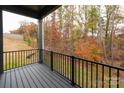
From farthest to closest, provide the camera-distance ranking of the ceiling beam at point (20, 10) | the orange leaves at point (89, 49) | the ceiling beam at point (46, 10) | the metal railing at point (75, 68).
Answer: the orange leaves at point (89, 49), the ceiling beam at point (46, 10), the ceiling beam at point (20, 10), the metal railing at point (75, 68)

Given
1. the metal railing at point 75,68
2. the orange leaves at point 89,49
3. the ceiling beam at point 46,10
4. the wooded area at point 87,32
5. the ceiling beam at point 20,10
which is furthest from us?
the orange leaves at point 89,49

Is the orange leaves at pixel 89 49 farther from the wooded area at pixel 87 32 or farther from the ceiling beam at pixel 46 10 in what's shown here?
the ceiling beam at pixel 46 10

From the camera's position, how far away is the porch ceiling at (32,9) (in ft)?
16.2

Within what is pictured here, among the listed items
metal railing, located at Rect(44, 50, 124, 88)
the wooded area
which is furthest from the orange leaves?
metal railing, located at Rect(44, 50, 124, 88)

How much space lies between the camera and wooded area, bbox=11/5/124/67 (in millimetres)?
7443

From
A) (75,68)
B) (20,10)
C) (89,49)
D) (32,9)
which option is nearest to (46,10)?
(32,9)

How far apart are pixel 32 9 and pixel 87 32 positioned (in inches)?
138

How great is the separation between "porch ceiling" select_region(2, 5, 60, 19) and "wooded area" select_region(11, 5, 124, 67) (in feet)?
8.86

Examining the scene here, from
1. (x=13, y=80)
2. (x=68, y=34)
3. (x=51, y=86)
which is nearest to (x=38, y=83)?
(x=51, y=86)

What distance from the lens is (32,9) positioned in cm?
572

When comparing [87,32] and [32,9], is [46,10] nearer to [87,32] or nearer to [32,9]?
[32,9]

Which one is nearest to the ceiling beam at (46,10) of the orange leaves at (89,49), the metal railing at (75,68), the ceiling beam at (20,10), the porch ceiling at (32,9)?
the porch ceiling at (32,9)

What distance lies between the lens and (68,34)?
885 centimetres

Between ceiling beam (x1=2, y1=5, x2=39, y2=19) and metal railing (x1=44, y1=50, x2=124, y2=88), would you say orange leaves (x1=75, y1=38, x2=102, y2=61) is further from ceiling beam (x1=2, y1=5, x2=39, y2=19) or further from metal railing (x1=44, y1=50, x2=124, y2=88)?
ceiling beam (x1=2, y1=5, x2=39, y2=19)
